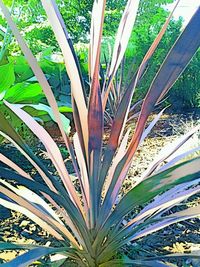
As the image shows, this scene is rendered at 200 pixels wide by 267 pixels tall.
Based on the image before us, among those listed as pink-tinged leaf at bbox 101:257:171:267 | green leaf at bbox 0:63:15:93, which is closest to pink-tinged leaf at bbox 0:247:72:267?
pink-tinged leaf at bbox 101:257:171:267

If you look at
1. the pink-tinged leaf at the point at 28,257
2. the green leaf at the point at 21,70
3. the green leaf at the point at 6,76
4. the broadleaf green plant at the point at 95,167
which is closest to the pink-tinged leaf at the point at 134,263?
the broadleaf green plant at the point at 95,167

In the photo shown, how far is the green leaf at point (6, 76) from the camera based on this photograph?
157cm

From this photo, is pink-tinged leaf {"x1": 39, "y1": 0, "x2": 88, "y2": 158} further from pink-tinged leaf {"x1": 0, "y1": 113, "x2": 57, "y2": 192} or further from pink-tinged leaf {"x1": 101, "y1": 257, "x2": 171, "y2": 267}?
pink-tinged leaf {"x1": 101, "y1": 257, "x2": 171, "y2": 267}

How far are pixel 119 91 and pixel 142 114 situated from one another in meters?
2.03

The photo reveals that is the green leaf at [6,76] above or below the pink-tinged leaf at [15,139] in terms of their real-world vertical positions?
above

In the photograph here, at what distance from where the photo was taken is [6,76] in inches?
62.6

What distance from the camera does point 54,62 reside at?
2850 millimetres

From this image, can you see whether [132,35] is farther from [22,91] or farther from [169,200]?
[169,200]

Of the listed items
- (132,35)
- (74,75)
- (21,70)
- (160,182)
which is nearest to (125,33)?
(74,75)

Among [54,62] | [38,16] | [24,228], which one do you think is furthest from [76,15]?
[24,228]

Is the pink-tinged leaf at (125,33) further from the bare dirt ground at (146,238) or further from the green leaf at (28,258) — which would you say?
the bare dirt ground at (146,238)

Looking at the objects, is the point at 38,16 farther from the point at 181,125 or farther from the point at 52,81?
the point at 181,125

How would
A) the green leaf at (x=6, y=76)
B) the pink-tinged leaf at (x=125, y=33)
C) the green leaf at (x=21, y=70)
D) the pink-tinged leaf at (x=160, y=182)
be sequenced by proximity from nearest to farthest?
the pink-tinged leaf at (x=160, y=182), the pink-tinged leaf at (x=125, y=33), the green leaf at (x=6, y=76), the green leaf at (x=21, y=70)

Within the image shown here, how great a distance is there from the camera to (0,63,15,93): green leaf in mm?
1565
